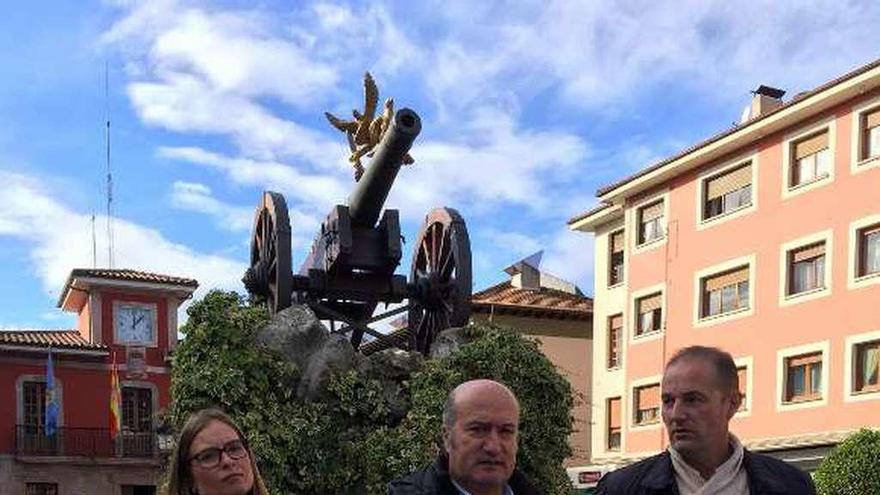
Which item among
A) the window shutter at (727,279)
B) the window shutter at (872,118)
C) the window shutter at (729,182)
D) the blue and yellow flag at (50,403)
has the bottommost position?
the blue and yellow flag at (50,403)

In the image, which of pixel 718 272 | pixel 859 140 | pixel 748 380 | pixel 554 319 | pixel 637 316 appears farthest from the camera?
pixel 554 319

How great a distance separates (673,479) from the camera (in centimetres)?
309

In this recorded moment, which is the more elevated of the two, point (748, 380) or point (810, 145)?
point (810, 145)

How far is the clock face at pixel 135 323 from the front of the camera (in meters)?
37.0

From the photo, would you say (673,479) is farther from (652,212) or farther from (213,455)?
(652,212)

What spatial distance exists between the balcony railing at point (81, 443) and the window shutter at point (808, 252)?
18486 mm

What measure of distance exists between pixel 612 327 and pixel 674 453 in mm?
28898

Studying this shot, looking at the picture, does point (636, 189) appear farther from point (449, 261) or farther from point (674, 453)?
point (674, 453)

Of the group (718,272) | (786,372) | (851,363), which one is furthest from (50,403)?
(851,363)

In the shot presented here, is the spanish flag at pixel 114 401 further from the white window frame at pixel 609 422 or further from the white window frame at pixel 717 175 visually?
the white window frame at pixel 717 175

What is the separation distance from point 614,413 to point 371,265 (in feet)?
68.4

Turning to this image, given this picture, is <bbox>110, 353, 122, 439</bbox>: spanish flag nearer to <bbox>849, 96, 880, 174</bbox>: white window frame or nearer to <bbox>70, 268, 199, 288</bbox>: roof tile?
<bbox>70, 268, 199, 288</bbox>: roof tile

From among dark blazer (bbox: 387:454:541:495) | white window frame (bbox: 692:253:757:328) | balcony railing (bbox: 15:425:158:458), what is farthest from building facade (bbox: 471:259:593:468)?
dark blazer (bbox: 387:454:541:495)

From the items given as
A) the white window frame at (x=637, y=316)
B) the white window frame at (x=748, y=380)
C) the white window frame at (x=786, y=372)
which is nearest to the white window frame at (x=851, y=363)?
the white window frame at (x=786, y=372)
